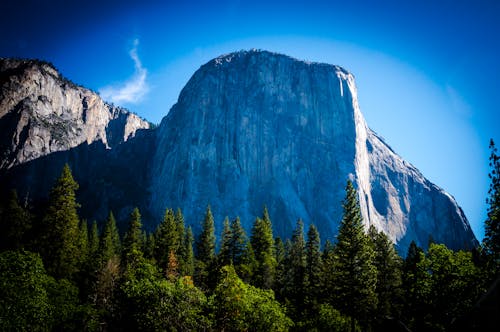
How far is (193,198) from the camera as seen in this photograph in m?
146

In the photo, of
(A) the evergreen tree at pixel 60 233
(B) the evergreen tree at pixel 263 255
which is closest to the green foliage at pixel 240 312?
(A) the evergreen tree at pixel 60 233

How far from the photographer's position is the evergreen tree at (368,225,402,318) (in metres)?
38.5

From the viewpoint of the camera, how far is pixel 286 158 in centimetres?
15012

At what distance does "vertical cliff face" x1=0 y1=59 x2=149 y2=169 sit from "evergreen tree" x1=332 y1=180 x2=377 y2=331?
15187 cm

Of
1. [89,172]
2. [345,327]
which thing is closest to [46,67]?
[89,172]

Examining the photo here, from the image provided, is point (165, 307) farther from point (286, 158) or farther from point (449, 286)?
point (286, 158)

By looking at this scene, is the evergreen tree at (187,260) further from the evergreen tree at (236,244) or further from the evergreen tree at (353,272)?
the evergreen tree at (353,272)

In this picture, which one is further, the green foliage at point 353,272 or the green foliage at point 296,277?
the green foliage at point 296,277

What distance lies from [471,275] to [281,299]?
81.8 feet

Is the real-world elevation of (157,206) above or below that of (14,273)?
above

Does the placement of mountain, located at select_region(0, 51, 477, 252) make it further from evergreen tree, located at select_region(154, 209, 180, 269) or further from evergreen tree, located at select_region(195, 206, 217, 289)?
evergreen tree, located at select_region(154, 209, 180, 269)

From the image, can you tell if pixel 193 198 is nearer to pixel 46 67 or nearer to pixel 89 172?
pixel 89 172

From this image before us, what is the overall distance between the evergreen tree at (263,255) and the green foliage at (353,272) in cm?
1246

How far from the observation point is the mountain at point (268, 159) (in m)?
141
